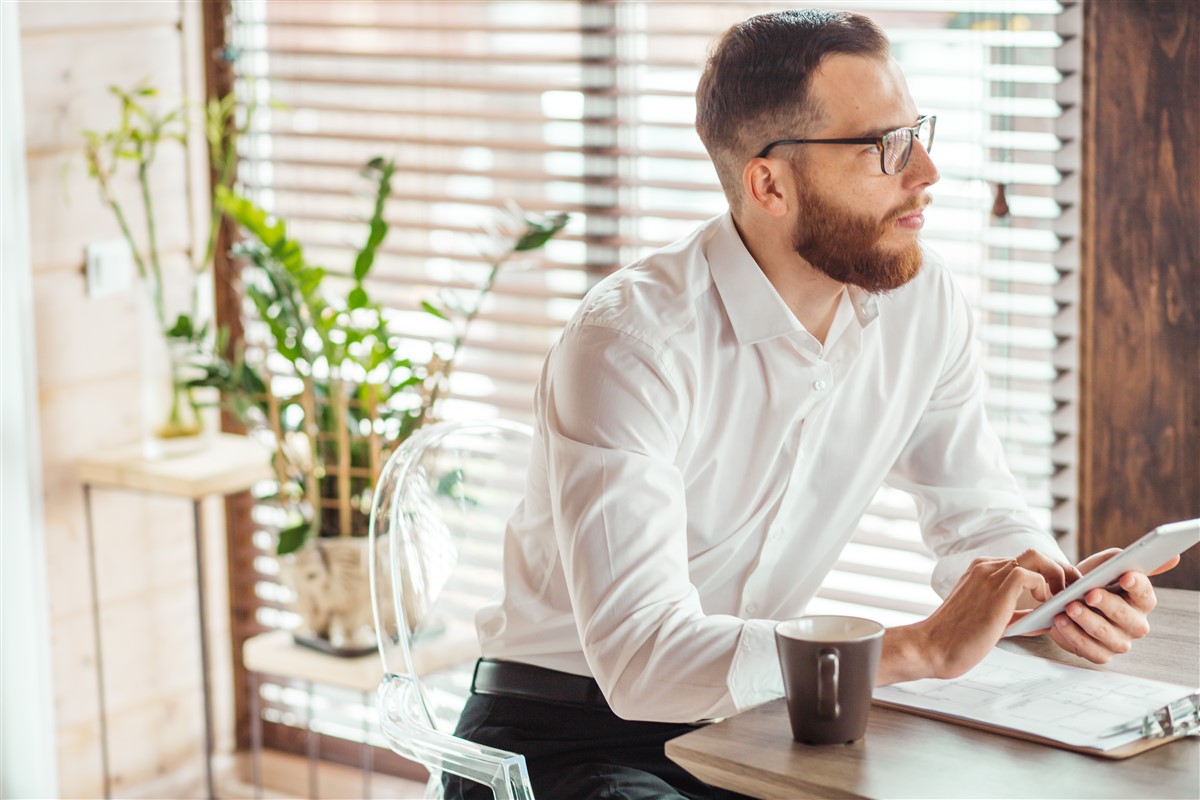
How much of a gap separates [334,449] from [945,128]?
3.79 ft

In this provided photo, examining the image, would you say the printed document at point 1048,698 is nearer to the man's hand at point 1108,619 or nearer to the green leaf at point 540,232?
the man's hand at point 1108,619

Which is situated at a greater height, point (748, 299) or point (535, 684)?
point (748, 299)

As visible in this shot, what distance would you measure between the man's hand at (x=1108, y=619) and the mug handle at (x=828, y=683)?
304 mm

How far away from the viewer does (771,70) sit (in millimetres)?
1572

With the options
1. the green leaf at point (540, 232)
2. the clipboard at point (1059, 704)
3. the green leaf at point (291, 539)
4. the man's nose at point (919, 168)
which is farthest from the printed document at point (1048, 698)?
the green leaf at point (291, 539)

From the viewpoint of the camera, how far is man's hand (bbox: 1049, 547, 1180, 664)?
4.19 feet

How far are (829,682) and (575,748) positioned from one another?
19.6 inches

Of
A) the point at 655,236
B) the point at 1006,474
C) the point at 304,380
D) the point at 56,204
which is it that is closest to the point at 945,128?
the point at 655,236

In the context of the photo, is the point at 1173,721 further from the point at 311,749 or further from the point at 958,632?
the point at 311,749

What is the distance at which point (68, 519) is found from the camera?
8.49 feet

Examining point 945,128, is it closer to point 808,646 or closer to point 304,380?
point 304,380

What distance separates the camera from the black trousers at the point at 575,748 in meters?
1.46

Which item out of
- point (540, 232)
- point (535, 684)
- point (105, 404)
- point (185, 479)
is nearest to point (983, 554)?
point (535, 684)

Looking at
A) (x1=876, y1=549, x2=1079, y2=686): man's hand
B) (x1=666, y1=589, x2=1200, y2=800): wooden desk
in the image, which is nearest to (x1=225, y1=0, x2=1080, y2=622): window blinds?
(x1=876, y1=549, x2=1079, y2=686): man's hand
